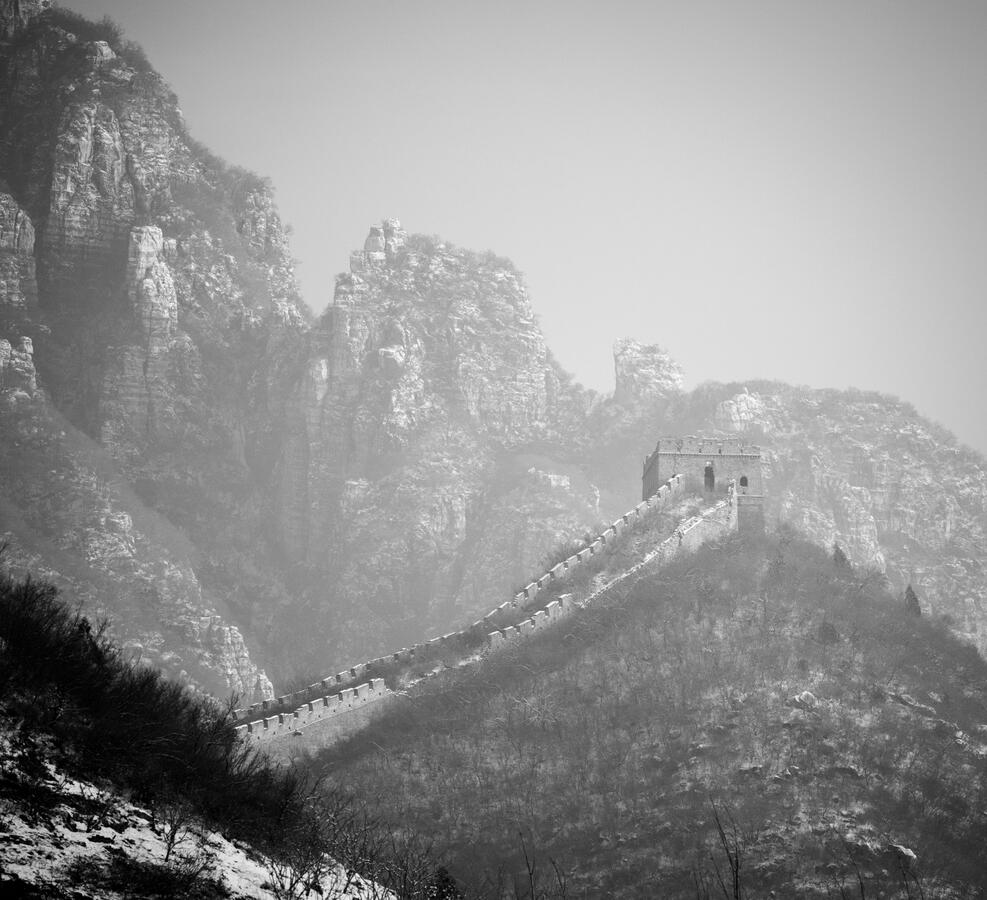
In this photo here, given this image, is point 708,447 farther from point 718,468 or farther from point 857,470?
point 857,470

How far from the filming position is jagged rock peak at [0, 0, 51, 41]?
122 metres

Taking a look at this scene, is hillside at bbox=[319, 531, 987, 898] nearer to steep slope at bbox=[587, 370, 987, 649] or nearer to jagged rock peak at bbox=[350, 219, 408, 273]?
steep slope at bbox=[587, 370, 987, 649]

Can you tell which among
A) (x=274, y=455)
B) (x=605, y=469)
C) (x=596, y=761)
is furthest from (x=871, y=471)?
(x=596, y=761)

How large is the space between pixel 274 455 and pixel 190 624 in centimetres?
3358

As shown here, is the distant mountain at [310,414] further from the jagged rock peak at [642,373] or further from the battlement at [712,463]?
the battlement at [712,463]

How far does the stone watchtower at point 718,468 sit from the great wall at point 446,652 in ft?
1.38

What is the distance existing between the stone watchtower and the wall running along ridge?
76 centimetres

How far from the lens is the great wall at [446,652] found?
2237 inches

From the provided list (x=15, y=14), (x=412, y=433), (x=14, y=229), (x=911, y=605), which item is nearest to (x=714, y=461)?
(x=911, y=605)

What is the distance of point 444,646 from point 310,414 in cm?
5766

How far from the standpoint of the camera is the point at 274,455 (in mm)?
119125

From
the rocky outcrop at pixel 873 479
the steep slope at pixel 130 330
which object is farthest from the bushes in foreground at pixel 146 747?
the rocky outcrop at pixel 873 479

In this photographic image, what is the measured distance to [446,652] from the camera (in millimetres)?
61688

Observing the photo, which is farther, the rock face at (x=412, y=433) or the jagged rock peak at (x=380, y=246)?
the jagged rock peak at (x=380, y=246)
